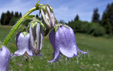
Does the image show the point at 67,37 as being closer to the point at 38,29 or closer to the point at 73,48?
the point at 73,48

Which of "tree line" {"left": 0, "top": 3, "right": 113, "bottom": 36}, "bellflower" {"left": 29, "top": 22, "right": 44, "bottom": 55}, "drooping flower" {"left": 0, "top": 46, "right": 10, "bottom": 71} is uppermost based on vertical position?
"bellflower" {"left": 29, "top": 22, "right": 44, "bottom": 55}

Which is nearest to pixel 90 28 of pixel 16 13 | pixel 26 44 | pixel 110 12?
pixel 110 12

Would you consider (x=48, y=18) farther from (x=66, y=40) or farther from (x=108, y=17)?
(x=108, y=17)

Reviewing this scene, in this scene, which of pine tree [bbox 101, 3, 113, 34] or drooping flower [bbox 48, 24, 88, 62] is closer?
drooping flower [bbox 48, 24, 88, 62]

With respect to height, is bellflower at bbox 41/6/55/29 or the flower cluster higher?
bellflower at bbox 41/6/55/29

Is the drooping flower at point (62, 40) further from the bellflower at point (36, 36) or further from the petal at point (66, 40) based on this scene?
the bellflower at point (36, 36)

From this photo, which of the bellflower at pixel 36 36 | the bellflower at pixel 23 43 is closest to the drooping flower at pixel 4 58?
the bellflower at pixel 36 36

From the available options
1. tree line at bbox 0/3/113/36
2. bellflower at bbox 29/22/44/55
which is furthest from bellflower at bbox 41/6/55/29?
tree line at bbox 0/3/113/36

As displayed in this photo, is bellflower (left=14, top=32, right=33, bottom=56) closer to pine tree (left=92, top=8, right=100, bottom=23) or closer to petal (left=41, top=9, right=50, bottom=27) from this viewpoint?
petal (left=41, top=9, right=50, bottom=27)

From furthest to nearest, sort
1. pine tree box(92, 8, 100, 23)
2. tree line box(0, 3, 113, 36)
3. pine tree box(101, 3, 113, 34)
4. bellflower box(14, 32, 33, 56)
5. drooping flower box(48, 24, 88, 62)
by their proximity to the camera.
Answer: pine tree box(92, 8, 100, 23), pine tree box(101, 3, 113, 34), tree line box(0, 3, 113, 36), bellflower box(14, 32, 33, 56), drooping flower box(48, 24, 88, 62)
